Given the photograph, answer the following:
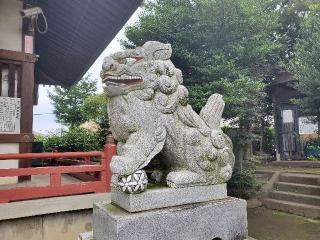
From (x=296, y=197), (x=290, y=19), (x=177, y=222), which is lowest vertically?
(x=296, y=197)

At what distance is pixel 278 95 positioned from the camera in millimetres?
13461

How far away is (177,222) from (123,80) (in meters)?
1.28

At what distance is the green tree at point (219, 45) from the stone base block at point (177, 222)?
12.8 ft

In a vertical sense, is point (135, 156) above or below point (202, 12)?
below

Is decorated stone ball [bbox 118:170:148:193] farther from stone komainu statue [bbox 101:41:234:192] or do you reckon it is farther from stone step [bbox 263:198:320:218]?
stone step [bbox 263:198:320:218]

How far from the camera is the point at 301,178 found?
8.20 meters

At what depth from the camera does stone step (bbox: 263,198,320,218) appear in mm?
6645

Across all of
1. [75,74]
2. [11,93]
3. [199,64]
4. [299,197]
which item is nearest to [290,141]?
[299,197]

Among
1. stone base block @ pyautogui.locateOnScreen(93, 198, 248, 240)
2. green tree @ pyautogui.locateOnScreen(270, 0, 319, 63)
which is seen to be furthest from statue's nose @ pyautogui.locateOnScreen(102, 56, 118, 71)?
green tree @ pyautogui.locateOnScreen(270, 0, 319, 63)

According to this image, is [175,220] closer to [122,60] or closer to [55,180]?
[122,60]

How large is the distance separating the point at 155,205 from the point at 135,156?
442 millimetres

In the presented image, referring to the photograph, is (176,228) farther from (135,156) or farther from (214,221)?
(135,156)

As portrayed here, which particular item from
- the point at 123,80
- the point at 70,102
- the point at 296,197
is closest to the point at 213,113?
the point at 123,80

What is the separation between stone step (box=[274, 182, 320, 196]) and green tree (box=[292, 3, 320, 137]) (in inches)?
115
